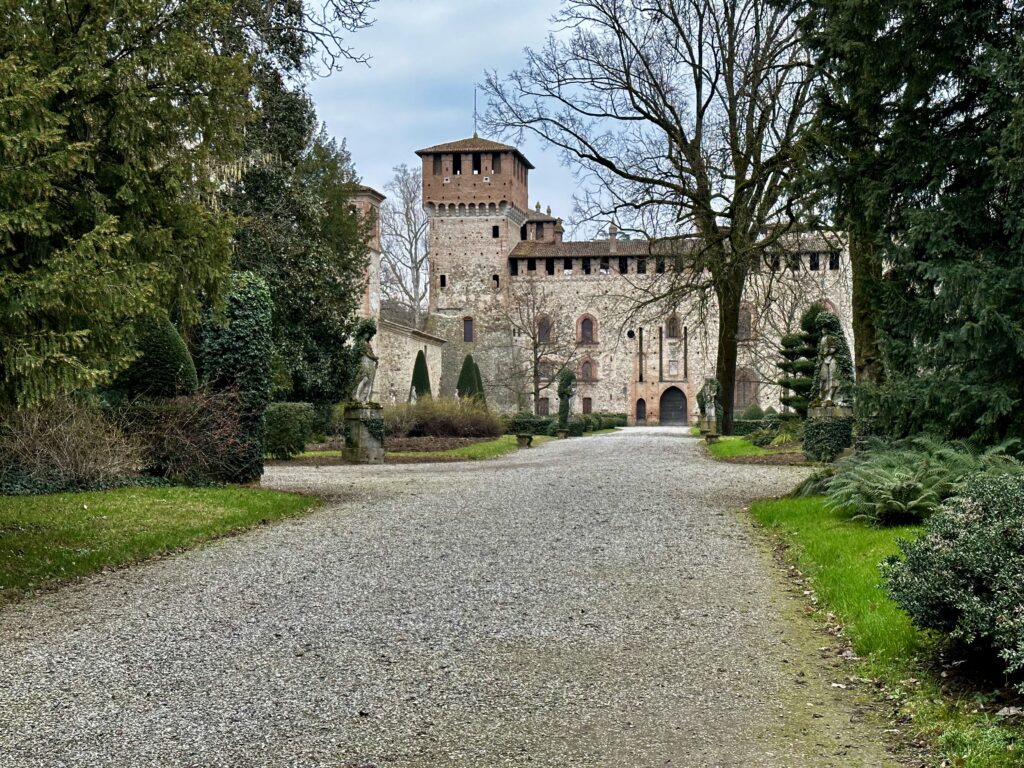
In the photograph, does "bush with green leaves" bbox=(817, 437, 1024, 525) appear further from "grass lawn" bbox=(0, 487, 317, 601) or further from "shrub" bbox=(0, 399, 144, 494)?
"shrub" bbox=(0, 399, 144, 494)

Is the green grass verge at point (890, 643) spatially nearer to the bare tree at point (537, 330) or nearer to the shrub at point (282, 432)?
the shrub at point (282, 432)

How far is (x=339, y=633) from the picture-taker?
16.3 ft

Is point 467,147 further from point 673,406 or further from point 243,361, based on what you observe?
point 243,361

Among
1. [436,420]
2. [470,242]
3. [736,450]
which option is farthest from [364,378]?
[470,242]

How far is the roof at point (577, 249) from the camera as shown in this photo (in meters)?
54.1

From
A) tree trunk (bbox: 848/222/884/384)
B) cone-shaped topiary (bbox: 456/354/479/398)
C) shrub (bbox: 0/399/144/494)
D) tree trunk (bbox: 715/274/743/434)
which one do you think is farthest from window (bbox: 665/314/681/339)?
shrub (bbox: 0/399/144/494)

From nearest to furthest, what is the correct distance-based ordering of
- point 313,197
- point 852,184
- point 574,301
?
point 852,184, point 313,197, point 574,301

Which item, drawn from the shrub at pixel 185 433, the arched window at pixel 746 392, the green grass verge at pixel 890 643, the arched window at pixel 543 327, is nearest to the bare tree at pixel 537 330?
the arched window at pixel 543 327

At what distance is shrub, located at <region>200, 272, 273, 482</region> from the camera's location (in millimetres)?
11766

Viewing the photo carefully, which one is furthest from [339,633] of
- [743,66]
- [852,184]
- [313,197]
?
[313,197]

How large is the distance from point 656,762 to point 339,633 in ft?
7.30

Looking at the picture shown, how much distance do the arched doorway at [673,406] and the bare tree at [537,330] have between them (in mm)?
5796

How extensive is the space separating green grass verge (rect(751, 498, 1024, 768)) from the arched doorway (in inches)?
1892

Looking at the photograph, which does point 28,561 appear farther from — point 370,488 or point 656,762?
point 370,488
